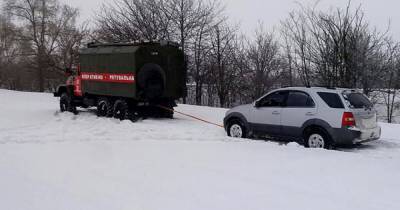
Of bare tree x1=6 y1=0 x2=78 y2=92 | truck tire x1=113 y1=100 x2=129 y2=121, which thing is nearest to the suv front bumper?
truck tire x1=113 y1=100 x2=129 y2=121

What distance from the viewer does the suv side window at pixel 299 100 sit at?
32.6 ft

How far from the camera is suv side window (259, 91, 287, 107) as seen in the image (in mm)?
10555

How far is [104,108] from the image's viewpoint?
15.6m

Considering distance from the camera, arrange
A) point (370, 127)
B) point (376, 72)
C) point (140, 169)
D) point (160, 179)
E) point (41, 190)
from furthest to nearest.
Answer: point (376, 72), point (370, 127), point (140, 169), point (160, 179), point (41, 190)

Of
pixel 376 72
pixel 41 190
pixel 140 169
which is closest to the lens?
pixel 41 190

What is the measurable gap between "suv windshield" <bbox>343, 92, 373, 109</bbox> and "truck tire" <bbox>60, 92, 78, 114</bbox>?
11168 millimetres

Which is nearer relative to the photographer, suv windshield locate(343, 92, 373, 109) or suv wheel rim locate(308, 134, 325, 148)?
suv windshield locate(343, 92, 373, 109)

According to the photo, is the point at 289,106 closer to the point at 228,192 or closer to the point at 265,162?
the point at 265,162

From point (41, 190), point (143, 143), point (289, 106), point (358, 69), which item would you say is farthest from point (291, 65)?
point (41, 190)

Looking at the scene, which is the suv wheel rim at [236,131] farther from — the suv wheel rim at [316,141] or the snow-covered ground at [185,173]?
the suv wheel rim at [316,141]

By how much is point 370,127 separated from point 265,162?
3.35 metres

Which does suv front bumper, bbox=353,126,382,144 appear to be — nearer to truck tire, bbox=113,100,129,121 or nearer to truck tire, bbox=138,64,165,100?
truck tire, bbox=138,64,165,100

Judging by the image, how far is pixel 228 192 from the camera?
588 centimetres

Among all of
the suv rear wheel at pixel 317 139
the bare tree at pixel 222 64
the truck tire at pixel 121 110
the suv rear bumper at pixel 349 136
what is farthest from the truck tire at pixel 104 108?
the bare tree at pixel 222 64
